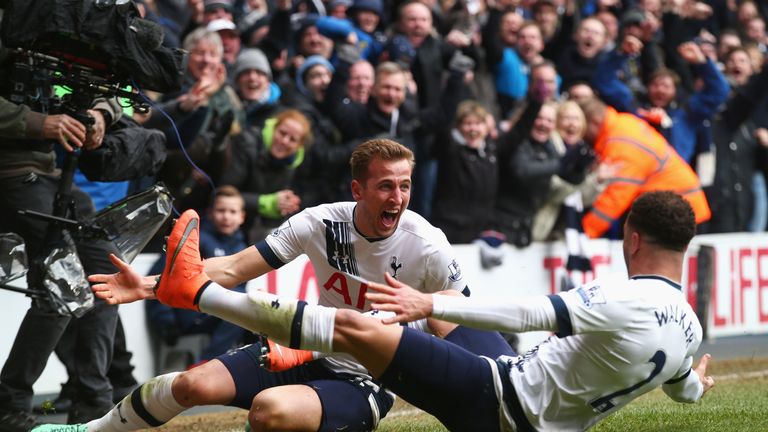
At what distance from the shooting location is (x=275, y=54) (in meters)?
12.6

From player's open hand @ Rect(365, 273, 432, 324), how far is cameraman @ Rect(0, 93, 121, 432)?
98.8 inches

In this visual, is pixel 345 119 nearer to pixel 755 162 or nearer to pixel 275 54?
pixel 275 54

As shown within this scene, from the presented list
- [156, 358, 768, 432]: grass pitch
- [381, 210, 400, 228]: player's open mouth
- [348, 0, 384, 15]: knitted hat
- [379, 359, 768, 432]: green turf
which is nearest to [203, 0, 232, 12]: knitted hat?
[348, 0, 384, 15]: knitted hat

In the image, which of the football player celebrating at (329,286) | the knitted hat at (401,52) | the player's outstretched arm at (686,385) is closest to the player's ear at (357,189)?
the football player celebrating at (329,286)

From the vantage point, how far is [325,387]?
6.32 meters

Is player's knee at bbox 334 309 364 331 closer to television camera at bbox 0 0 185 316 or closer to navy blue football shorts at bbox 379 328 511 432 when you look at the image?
navy blue football shorts at bbox 379 328 511 432

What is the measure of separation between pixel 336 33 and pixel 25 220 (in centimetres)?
587

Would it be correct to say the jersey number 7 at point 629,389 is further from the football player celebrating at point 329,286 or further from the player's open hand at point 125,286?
the player's open hand at point 125,286

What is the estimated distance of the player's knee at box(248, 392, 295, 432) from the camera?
234 inches

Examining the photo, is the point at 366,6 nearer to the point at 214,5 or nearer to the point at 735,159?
the point at 214,5

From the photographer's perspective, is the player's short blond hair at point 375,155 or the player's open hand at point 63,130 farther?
the player's open hand at point 63,130

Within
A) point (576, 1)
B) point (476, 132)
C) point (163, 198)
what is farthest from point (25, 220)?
point (576, 1)

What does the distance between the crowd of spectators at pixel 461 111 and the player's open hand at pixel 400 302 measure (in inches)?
164

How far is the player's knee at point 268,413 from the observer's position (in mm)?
5934
